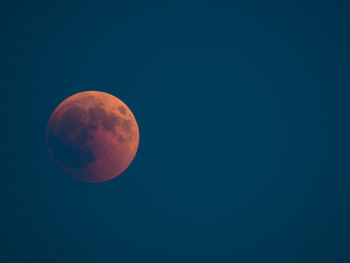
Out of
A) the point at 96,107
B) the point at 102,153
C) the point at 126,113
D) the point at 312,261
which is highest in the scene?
the point at 126,113

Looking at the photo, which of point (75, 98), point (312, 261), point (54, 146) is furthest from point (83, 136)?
point (312, 261)

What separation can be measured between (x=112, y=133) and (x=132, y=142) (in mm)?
869

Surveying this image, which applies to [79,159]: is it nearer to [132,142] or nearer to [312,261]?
[132,142]

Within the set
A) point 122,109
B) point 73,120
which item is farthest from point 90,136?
point 122,109

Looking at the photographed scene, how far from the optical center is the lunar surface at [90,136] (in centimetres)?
529

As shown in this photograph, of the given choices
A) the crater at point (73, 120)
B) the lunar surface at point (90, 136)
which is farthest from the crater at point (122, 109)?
the crater at point (73, 120)

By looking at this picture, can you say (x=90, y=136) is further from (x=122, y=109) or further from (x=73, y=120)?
(x=122, y=109)

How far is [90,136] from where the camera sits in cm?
526

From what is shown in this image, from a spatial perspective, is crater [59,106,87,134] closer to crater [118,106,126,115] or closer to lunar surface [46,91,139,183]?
lunar surface [46,91,139,183]

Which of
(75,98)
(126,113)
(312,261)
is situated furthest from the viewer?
(312,261)

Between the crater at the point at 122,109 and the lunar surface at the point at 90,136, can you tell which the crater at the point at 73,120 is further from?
the crater at the point at 122,109

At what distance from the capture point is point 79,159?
5352mm

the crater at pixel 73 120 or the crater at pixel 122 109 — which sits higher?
the crater at pixel 122 109

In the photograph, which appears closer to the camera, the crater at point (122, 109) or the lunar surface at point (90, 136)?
the lunar surface at point (90, 136)
